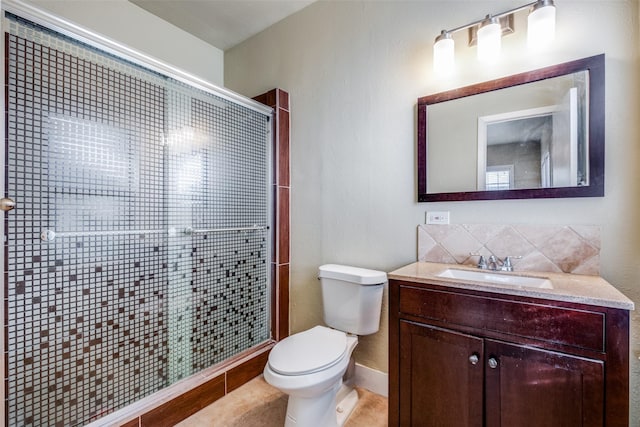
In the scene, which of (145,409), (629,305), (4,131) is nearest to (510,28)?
(629,305)

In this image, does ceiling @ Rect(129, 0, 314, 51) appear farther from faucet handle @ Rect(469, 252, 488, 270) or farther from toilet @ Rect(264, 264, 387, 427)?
faucet handle @ Rect(469, 252, 488, 270)

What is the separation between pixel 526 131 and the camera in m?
1.44

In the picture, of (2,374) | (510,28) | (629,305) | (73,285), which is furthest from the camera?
(510,28)

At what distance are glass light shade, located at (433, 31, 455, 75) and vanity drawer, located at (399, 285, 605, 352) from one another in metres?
1.14

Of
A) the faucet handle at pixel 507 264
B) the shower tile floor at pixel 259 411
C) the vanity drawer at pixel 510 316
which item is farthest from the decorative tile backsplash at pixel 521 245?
the shower tile floor at pixel 259 411

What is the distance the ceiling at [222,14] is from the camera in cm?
211

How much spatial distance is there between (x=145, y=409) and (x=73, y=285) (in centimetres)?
69

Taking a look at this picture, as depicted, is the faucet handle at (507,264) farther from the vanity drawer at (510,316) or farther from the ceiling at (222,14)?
the ceiling at (222,14)

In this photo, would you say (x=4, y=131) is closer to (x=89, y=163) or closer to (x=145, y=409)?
(x=89, y=163)

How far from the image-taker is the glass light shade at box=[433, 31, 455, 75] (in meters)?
1.55

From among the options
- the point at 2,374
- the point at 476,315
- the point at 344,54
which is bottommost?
Answer: the point at 2,374

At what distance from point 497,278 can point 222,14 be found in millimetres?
2463

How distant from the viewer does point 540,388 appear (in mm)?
1028

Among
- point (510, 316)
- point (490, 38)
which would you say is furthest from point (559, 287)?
point (490, 38)
